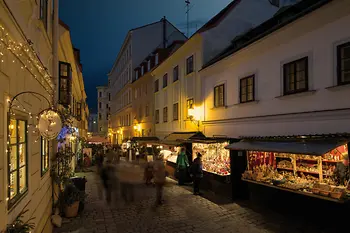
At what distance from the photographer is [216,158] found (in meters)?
14.9

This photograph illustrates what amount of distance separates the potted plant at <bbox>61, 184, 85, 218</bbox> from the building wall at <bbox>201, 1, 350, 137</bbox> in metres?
7.67

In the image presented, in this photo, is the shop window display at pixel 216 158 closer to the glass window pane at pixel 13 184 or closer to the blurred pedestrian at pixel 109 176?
the blurred pedestrian at pixel 109 176

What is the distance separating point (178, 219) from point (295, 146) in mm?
4471

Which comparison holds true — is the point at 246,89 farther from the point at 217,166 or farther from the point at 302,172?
the point at 302,172

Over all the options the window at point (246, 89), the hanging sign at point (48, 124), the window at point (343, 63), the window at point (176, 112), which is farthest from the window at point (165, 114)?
the hanging sign at point (48, 124)

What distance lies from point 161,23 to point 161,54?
10.6 m

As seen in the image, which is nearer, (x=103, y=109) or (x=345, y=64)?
(x=345, y=64)

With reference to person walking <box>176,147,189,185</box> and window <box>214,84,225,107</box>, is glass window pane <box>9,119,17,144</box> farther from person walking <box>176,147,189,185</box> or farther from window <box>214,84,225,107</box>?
window <box>214,84,225,107</box>

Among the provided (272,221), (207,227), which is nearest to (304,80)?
(272,221)

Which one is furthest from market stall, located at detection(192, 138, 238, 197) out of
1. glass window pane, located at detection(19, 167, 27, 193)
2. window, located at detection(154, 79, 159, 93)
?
window, located at detection(154, 79, 159, 93)

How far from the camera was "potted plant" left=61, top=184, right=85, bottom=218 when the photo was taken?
10.2 metres

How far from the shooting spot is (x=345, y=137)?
8.27 metres

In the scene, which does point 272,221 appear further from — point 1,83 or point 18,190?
point 1,83

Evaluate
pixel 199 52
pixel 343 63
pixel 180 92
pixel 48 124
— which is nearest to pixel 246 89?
pixel 343 63
